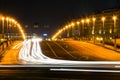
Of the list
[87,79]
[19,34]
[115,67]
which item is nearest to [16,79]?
[87,79]

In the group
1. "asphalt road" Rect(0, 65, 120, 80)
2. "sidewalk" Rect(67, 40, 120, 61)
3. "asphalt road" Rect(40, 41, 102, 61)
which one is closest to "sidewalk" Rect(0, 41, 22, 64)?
"asphalt road" Rect(40, 41, 102, 61)

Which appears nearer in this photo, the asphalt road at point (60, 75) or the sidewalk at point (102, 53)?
the asphalt road at point (60, 75)

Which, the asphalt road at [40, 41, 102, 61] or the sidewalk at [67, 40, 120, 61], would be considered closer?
the asphalt road at [40, 41, 102, 61]

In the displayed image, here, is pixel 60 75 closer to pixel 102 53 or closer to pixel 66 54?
pixel 66 54

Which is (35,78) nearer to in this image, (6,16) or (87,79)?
(87,79)

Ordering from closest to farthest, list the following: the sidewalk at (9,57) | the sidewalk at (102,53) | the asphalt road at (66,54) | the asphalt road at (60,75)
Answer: the asphalt road at (60,75)
the sidewalk at (9,57)
the asphalt road at (66,54)
the sidewalk at (102,53)

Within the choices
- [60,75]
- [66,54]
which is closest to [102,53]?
[66,54]

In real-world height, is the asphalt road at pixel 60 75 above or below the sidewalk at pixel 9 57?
above

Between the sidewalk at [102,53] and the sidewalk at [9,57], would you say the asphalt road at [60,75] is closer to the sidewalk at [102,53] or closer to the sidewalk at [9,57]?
the sidewalk at [9,57]

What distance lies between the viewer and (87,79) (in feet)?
93.4

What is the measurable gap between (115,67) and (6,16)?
7040 centimetres

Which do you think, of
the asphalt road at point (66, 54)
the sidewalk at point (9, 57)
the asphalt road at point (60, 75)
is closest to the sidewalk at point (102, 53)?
the asphalt road at point (66, 54)

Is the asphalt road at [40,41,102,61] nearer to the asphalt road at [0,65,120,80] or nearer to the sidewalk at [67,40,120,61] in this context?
the sidewalk at [67,40,120,61]

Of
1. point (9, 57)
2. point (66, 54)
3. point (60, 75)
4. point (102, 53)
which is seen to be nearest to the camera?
point (60, 75)
